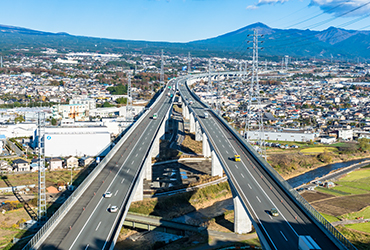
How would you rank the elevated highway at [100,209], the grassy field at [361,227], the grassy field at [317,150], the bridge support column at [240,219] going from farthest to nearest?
the grassy field at [317,150] → the grassy field at [361,227] → the bridge support column at [240,219] → the elevated highway at [100,209]

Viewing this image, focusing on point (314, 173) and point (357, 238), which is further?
point (314, 173)

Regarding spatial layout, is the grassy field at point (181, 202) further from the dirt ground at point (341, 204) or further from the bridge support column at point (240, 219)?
the dirt ground at point (341, 204)

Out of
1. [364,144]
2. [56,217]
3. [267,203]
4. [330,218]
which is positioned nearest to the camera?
[56,217]

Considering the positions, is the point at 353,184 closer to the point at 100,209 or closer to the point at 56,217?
the point at 100,209

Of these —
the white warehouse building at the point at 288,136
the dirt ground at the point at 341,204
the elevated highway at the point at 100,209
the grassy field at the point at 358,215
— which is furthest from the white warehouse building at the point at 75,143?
the grassy field at the point at 358,215

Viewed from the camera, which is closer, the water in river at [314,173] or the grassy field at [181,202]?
the grassy field at [181,202]

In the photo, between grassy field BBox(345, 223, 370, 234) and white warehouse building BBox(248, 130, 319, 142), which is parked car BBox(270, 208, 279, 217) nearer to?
grassy field BBox(345, 223, 370, 234)

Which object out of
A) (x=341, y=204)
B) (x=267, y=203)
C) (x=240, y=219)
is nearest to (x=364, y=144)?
(x=341, y=204)
